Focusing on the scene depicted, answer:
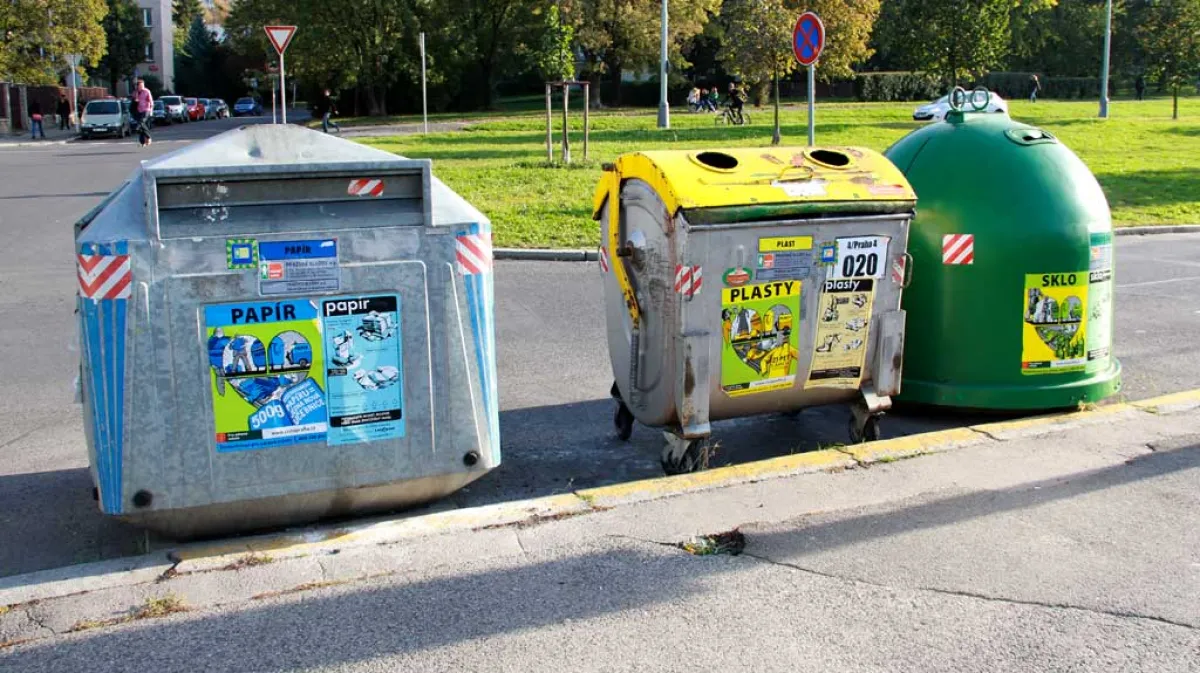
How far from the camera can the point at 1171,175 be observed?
814 inches

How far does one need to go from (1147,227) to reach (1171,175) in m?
6.51

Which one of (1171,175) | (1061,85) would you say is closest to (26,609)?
(1171,175)

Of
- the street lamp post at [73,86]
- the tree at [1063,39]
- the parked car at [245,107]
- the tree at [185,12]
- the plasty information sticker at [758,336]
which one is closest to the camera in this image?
the plasty information sticker at [758,336]

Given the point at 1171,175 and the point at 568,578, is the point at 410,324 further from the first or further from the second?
the point at 1171,175

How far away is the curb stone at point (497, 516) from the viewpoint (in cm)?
412

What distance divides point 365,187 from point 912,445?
307cm

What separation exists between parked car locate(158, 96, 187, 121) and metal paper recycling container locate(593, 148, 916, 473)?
181 ft

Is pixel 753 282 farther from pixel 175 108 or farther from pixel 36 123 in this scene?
pixel 175 108

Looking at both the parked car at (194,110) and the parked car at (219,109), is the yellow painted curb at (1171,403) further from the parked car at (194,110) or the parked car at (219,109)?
the parked car at (219,109)

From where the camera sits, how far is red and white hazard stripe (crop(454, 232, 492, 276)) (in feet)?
15.2

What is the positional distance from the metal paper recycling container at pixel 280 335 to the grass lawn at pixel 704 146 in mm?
8376

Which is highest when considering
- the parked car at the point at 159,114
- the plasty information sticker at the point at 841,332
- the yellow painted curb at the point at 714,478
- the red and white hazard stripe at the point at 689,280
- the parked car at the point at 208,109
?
the parked car at the point at 208,109

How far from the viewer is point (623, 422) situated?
6242 mm

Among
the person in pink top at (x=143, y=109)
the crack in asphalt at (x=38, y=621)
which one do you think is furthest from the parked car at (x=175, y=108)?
the crack in asphalt at (x=38, y=621)
